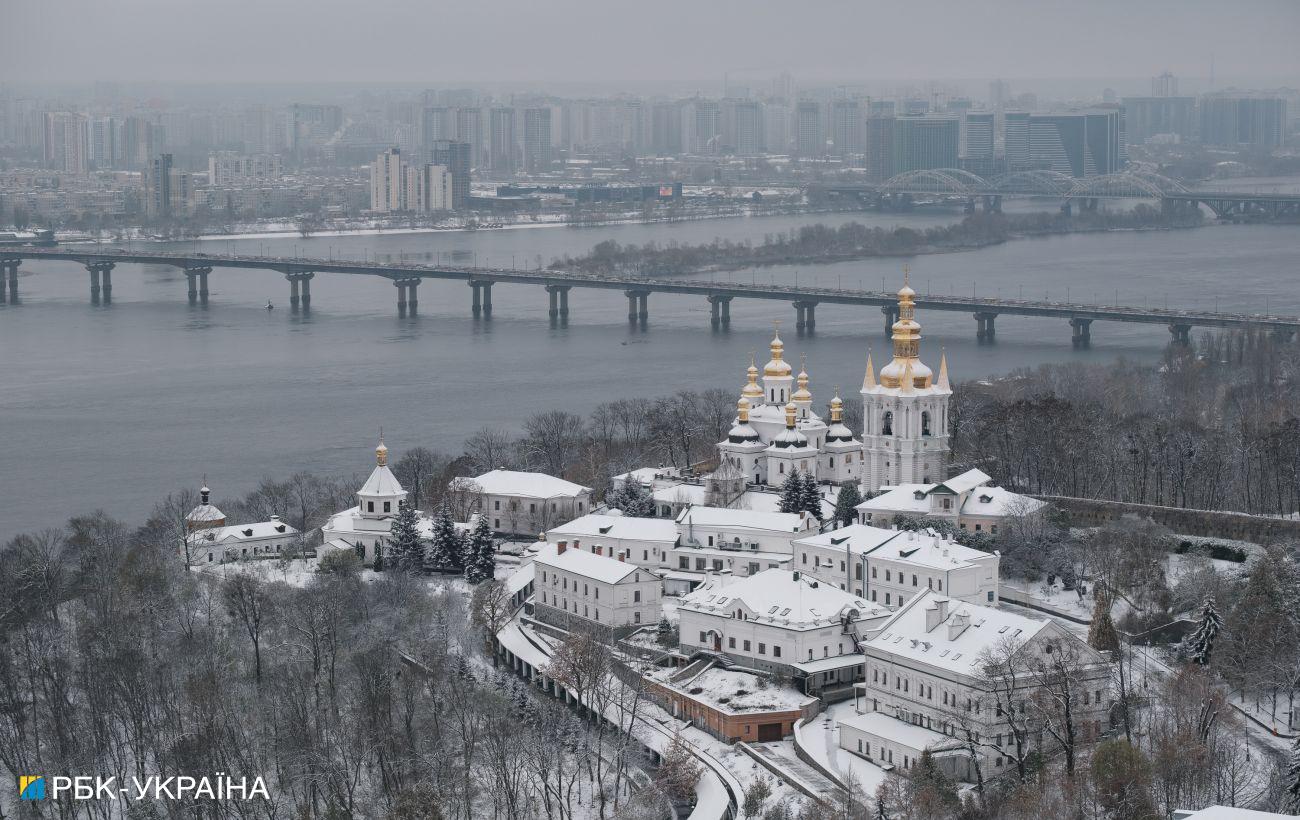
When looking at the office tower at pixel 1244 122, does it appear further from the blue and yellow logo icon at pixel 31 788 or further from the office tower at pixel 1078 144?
the blue and yellow logo icon at pixel 31 788

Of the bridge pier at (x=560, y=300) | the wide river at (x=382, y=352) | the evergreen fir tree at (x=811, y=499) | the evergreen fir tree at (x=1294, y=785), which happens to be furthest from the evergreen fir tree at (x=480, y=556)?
the bridge pier at (x=560, y=300)

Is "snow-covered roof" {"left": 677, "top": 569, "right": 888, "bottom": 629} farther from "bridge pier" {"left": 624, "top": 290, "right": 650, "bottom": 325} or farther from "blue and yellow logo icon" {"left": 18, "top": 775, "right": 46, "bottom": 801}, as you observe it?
"bridge pier" {"left": 624, "top": 290, "right": 650, "bottom": 325}

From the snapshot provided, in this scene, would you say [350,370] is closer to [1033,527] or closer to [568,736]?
[1033,527]

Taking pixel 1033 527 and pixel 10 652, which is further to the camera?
pixel 1033 527

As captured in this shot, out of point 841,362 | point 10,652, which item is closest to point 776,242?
point 841,362

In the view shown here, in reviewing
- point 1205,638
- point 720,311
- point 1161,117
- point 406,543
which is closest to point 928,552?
point 1205,638

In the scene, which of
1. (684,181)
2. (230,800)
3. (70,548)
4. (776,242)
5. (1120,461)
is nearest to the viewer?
(230,800)

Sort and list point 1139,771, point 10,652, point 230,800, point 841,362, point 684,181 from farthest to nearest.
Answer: point 684,181 → point 841,362 → point 10,652 → point 230,800 → point 1139,771
